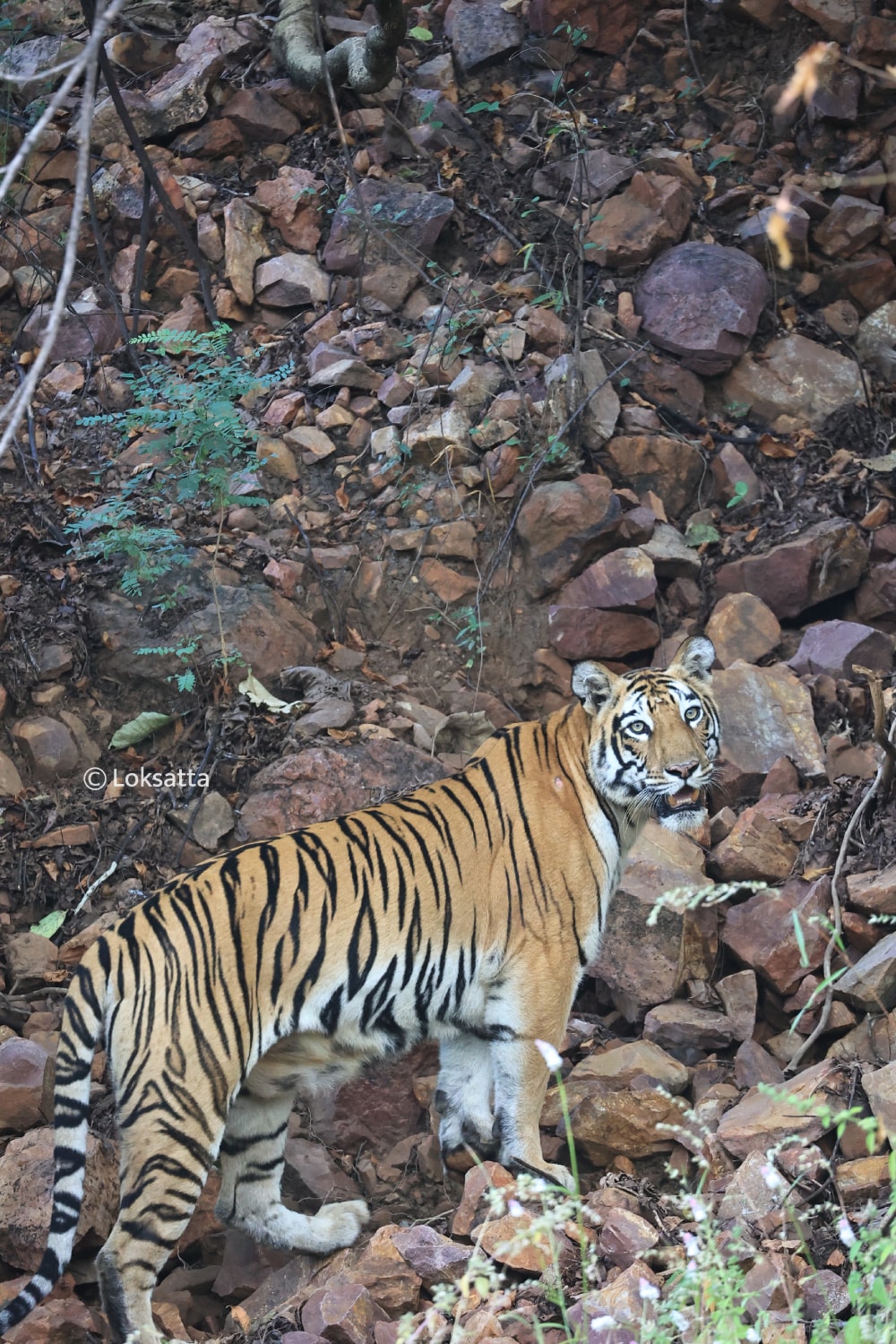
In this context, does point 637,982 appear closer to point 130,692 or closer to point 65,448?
point 130,692

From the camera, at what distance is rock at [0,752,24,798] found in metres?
6.41

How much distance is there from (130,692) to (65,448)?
209cm

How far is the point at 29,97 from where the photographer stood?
982cm

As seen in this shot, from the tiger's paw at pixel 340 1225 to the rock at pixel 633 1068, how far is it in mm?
957

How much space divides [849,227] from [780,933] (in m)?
5.50

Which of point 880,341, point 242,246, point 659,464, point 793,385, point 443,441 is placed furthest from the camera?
point 242,246

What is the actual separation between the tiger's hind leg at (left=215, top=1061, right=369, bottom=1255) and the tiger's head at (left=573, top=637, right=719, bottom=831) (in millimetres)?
1715

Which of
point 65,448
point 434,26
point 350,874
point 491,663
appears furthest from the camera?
point 434,26

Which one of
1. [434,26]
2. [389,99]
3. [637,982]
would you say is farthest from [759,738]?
[434,26]

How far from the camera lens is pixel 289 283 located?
29.8ft

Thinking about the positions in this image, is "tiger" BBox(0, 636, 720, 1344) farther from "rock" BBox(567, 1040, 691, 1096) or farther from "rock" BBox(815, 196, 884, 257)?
"rock" BBox(815, 196, 884, 257)

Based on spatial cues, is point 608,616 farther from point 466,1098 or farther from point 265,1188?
point 265,1188

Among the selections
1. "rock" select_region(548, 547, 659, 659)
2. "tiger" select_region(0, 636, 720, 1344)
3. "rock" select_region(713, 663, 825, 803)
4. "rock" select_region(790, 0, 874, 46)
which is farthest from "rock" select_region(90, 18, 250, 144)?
"tiger" select_region(0, 636, 720, 1344)

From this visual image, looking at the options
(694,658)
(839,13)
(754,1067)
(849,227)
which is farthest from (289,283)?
(754,1067)
